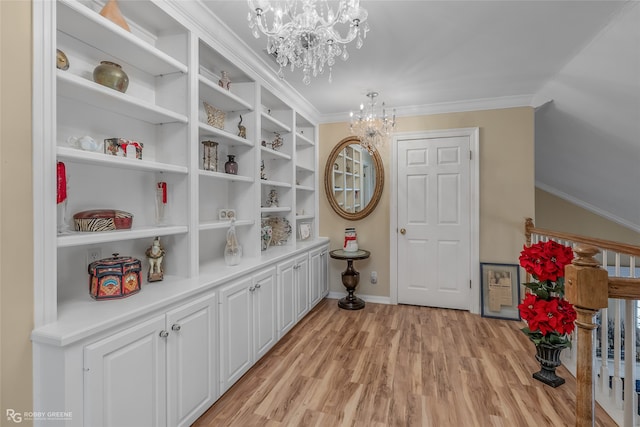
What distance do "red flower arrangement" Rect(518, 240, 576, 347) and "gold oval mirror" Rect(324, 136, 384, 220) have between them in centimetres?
203

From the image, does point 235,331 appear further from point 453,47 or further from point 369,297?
point 453,47

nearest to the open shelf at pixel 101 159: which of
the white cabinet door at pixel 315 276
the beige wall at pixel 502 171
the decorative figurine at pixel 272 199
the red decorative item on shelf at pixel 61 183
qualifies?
the red decorative item on shelf at pixel 61 183

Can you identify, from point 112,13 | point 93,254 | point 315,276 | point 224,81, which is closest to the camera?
point 112,13

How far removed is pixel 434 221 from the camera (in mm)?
3746

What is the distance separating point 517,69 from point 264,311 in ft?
10.4

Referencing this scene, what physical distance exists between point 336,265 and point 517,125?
2.79 metres

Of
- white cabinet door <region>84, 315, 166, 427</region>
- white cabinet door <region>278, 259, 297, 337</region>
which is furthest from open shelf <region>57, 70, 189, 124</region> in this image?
white cabinet door <region>278, 259, 297, 337</region>

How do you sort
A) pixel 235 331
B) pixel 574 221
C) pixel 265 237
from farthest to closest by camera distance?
pixel 574 221
pixel 265 237
pixel 235 331

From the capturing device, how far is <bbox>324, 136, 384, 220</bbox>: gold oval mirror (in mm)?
3965

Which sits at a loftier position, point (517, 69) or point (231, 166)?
point (517, 69)

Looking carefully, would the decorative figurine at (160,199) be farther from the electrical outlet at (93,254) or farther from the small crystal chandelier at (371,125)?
the small crystal chandelier at (371,125)

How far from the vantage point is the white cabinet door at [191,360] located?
1548mm

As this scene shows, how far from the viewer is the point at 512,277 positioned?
11.3ft

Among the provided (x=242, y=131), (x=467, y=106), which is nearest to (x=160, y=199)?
(x=242, y=131)
